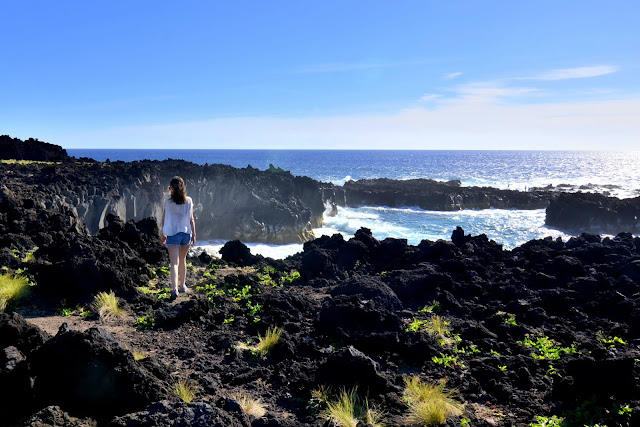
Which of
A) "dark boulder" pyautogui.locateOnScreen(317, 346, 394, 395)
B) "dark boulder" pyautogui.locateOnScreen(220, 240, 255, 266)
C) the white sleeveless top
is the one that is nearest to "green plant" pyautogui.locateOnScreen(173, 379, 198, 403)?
"dark boulder" pyautogui.locateOnScreen(317, 346, 394, 395)

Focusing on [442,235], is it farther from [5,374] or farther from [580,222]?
[5,374]

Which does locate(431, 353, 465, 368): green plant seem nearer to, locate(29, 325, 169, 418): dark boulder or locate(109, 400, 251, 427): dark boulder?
locate(109, 400, 251, 427): dark boulder

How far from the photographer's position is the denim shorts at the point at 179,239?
974cm

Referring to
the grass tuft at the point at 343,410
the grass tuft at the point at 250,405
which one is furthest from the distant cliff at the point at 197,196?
the grass tuft at the point at 343,410

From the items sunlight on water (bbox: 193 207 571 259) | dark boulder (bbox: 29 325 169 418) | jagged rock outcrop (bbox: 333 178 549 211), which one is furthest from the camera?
jagged rock outcrop (bbox: 333 178 549 211)

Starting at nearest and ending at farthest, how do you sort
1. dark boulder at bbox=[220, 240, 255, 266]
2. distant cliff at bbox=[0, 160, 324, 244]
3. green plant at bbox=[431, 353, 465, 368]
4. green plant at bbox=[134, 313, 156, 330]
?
green plant at bbox=[431, 353, 465, 368]
green plant at bbox=[134, 313, 156, 330]
dark boulder at bbox=[220, 240, 255, 266]
distant cliff at bbox=[0, 160, 324, 244]

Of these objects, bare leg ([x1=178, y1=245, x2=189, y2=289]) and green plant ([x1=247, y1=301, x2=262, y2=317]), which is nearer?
green plant ([x1=247, y1=301, x2=262, y2=317])

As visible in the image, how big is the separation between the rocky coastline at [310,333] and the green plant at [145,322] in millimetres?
23

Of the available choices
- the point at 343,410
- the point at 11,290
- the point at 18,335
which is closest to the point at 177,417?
the point at 343,410

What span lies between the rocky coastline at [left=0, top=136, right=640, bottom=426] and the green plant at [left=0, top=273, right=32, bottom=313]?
0.11 meters

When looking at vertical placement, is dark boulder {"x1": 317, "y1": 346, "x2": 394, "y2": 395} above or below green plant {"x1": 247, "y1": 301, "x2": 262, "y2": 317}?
above

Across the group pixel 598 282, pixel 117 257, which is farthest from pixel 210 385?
pixel 598 282

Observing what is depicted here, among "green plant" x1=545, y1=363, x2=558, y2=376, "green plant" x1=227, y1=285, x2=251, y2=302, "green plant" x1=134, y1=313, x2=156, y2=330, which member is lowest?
"green plant" x1=545, y1=363, x2=558, y2=376

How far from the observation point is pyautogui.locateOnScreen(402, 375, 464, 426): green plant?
201 inches
